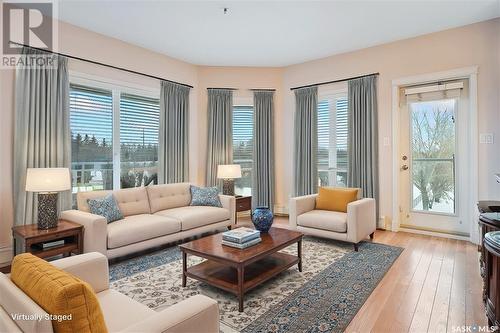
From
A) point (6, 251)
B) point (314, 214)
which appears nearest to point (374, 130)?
point (314, 214)

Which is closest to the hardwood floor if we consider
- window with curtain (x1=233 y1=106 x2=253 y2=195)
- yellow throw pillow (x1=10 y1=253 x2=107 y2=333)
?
yellow throw pillow (x1=10 y1=253 x2=107 y2=333)

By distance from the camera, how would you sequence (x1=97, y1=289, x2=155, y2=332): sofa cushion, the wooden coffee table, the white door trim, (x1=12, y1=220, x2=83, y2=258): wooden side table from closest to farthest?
(x1=97, y1=289, x2=155, y2=332): sofa cushion < the wooden coffee table < (x1=12, y1=220, x2=83, y2=258): wooden side table < the white door trim

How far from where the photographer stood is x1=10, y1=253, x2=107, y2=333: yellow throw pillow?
945 millimetres

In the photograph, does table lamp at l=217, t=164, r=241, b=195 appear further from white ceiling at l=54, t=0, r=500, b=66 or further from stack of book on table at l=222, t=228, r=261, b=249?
stack of book on table at l=222, t=228, r=261, b=249

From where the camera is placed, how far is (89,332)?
3.20 feet

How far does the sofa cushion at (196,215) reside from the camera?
12.5ft

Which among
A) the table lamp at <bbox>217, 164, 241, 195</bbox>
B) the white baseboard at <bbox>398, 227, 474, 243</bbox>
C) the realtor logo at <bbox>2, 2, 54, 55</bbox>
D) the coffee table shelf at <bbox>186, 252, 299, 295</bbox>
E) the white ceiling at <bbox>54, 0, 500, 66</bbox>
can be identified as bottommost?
the white baseboard at <bbox>398, 227, 474, 243</bbox>

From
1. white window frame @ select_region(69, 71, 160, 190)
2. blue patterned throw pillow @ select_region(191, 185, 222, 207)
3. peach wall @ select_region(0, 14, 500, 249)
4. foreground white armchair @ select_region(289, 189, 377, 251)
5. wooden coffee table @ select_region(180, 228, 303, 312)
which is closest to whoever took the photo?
wooden coffee table @ select_region(180, 228, 303, 312)

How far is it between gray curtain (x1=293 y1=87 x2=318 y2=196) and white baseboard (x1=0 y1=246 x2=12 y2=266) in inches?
171

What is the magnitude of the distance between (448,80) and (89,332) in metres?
4.98

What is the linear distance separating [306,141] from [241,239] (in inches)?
128

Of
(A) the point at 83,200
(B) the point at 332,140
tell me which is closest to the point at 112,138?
(A) the point at 83,200

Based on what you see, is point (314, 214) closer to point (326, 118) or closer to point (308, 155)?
point (308, 155)

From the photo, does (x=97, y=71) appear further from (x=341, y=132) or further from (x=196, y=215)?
(x=341, y=132)
